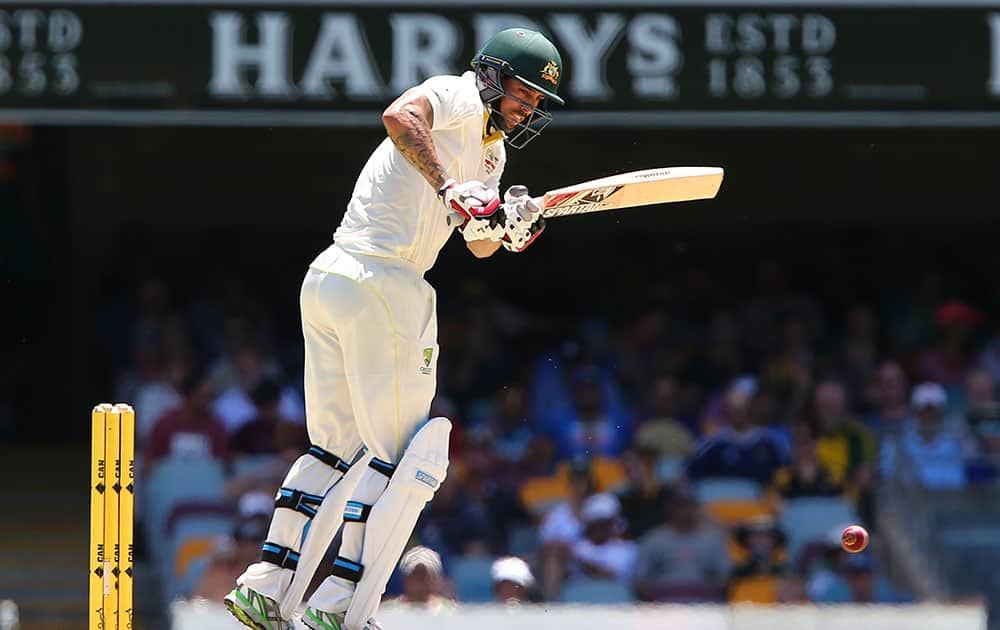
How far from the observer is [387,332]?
4078 millimetres

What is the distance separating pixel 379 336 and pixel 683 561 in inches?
169

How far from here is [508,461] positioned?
28.5 ft

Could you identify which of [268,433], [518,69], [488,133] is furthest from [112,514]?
[268,433]

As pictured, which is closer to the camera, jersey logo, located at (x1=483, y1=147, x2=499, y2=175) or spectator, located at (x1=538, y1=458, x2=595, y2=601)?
jersey logo, located at (x1=483, y1=147, x2=499, y2=175)

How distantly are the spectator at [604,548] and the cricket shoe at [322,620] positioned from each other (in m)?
4.16

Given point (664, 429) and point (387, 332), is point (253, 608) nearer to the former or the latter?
point (387, 332)

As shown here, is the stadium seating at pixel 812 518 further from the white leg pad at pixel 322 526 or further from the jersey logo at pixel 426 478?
the jersey logo at pixel 426 478

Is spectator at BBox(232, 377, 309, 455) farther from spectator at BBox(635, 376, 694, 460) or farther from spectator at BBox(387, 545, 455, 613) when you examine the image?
spectator at BBox(387, 545, 455, 613)

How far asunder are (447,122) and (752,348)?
5813 mm

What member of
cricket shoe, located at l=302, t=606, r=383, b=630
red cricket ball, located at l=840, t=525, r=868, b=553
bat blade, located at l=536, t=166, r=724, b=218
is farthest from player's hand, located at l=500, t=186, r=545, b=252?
red cricket ball, located at l=840, t=525, r=868, b=553

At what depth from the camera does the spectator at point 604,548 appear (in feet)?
26.5

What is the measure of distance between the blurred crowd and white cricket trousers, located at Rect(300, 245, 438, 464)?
288cm

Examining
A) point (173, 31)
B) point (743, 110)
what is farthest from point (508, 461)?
point (173, 31)

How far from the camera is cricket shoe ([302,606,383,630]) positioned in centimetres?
396
